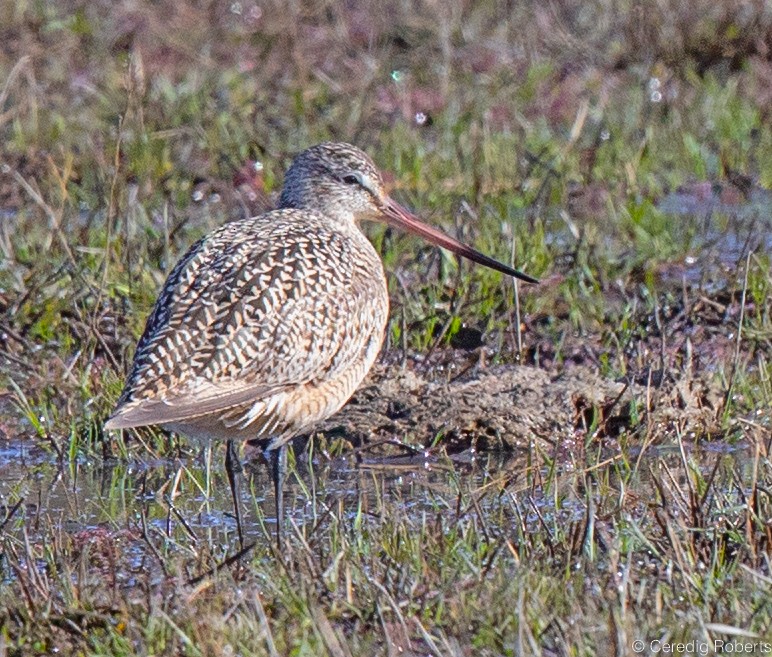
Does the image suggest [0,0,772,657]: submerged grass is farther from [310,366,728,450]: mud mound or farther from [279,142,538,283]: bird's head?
[279,142,538,283]: bird's head

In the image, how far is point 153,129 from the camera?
8.91 metres

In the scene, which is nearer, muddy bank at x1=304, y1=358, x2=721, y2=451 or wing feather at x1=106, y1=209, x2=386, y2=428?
wing feather at x1=106, y1=209, x2=386, y2=428

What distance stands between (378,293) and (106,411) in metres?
1.13

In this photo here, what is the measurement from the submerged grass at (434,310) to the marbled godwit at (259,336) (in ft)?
1.04

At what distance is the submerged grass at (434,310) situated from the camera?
4133mm

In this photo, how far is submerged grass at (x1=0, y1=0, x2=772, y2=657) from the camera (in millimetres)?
4133

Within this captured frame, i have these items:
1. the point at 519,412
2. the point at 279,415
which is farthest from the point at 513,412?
the point at 279,415

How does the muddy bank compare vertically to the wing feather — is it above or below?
below

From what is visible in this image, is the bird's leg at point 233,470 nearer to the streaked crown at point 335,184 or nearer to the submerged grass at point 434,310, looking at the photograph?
the submerged grass at point 434,310

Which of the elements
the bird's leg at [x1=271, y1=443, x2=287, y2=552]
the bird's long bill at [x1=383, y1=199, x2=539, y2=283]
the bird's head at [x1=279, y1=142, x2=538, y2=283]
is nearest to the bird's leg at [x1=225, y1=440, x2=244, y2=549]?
the bird's leg at [x1=271, y1=443, x2=287, y2=552]

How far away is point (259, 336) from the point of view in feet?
17.0

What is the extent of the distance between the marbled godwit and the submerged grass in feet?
1.04

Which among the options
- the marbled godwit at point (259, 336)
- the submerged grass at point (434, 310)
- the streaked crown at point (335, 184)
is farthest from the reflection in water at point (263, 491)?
the streaked crown at point (335, 184)

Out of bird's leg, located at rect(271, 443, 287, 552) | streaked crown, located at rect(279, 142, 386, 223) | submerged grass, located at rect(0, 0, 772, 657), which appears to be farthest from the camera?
streaked crown, located at rect(279, 142, 386, 223)
